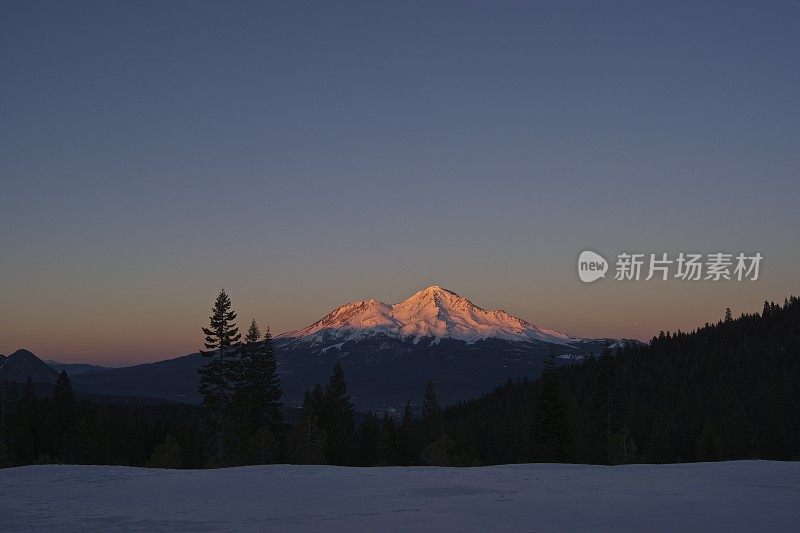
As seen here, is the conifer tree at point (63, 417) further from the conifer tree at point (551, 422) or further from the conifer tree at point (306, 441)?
the conifer tree at point (551, 422)

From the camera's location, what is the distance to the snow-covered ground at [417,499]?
10.7m

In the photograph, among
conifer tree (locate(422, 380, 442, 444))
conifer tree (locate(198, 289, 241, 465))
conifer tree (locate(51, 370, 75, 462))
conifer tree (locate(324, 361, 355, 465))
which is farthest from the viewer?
conifer tree (locate(422, 380, 442, 444))

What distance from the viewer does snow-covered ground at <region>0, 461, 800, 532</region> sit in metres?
10.7

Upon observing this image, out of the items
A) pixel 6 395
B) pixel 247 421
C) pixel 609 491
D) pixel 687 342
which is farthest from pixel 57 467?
pixel 687 342

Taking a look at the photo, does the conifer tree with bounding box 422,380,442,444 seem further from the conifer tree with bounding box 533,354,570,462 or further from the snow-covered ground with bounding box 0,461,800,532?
the snow-covered ground with bounding box 0,461,800,532

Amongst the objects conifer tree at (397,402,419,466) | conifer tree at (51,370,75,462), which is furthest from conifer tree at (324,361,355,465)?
conifer tree at (51,370,75,462)

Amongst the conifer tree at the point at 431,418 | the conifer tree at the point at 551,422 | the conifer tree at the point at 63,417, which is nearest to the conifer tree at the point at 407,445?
the conifer tree at the point at 431,418

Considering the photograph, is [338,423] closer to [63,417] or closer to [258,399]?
[258,399]

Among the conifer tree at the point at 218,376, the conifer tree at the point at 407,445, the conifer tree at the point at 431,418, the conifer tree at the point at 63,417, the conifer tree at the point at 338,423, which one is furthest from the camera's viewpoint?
the conifer tree at the point at 431,418

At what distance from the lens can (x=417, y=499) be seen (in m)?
13.2

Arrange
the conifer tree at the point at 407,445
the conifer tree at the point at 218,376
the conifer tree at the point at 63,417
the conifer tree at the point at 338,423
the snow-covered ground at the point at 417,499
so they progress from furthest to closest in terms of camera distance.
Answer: the conifer tree at the point at 407,445 → the conifer tree at the point at 63,417 → the conifer tree at the point at 338,423 → the conifer tree at the point at 218,376 → the snow-covered ground at the point at 417,499

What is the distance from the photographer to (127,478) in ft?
60.6

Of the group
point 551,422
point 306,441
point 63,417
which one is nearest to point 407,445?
point 306,441

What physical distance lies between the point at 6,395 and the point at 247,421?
43406 mm
